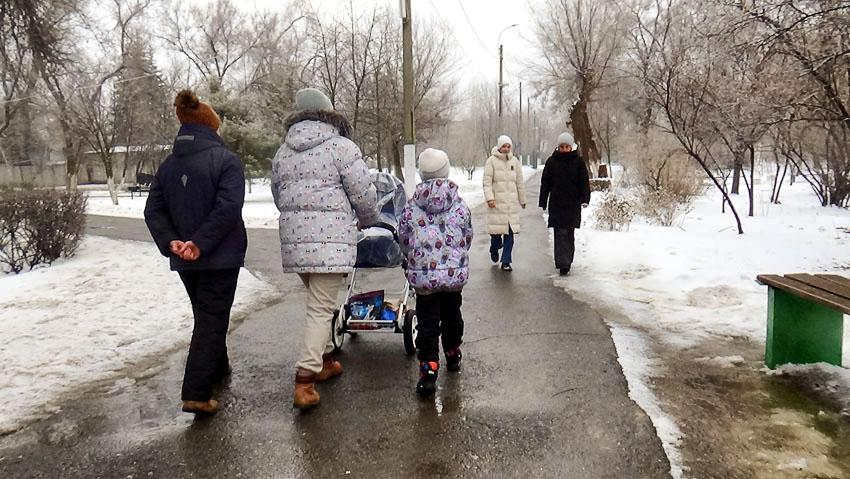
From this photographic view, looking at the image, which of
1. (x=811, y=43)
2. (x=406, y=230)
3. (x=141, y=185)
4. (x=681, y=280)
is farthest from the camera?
(x=141, y=185)

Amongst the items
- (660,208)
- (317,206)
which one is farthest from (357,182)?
(660,208)

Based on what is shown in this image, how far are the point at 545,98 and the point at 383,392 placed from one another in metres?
30.6

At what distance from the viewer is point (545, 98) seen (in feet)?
107

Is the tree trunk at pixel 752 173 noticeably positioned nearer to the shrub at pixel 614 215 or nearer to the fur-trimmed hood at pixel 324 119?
the shrub at pixel 614 215

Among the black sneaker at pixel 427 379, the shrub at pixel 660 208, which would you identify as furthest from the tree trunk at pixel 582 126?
the black sneaker at pixel 427 379

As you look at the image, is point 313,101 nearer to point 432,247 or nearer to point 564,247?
point 432,247

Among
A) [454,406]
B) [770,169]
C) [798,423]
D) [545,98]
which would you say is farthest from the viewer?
[770,169]

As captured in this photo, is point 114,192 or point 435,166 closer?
point 435,166

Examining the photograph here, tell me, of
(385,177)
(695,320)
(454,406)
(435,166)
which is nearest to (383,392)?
(454,406)

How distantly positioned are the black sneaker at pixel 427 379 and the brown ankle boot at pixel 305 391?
0.67m

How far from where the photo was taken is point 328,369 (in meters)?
4.28

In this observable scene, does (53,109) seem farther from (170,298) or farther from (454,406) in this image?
(454,406)

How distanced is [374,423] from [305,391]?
0.51 meters

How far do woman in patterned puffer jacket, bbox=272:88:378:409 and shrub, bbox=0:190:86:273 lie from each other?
6689mm
